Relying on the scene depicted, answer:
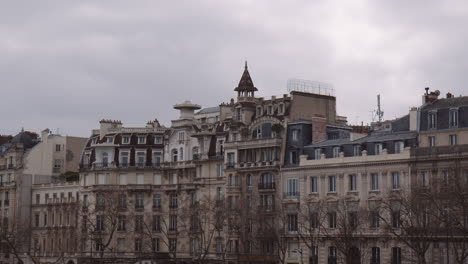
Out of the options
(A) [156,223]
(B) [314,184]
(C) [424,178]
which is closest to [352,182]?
(B) [314,184]

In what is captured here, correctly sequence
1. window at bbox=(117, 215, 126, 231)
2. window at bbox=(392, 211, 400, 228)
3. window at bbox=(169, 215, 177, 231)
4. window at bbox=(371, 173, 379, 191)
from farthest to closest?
1. window at bbox=(117, 215, 126, 231)
2. window at bbox=(169, 215, 177, 231)
3. window at bbox=(371, 173, 379, 191)
4. window at bbox=(392, 211, 400, 228)

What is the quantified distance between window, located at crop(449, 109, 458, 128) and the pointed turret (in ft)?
100

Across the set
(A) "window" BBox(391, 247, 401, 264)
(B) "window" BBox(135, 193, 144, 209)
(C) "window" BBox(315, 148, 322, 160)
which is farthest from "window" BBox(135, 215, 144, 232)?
(A) "window" BBox(391, 247, 401, 264)

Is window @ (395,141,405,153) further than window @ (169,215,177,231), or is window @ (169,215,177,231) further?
window @ (169,215,177,231)

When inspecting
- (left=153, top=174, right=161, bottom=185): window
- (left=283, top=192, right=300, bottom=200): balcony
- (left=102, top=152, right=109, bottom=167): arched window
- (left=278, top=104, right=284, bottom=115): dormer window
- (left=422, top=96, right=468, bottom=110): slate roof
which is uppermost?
(left=278, top=104, right=284, bottom=115): dormer window

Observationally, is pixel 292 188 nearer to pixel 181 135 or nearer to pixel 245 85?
pixel 245 85

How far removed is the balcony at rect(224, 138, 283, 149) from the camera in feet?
339

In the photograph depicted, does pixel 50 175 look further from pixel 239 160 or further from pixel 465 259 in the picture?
pixel 465 259

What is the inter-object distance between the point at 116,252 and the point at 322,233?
33.3m

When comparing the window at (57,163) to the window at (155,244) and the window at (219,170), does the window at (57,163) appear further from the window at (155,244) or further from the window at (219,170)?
the window at (219,170)

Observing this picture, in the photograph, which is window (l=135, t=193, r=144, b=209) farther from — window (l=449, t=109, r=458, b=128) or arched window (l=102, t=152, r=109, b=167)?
window (l=449, t=109, r=458, b=128)

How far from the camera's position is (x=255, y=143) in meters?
106

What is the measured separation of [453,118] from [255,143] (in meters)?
23.7

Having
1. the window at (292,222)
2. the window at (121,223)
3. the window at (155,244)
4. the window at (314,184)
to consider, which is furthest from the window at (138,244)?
the window at (314,184)
